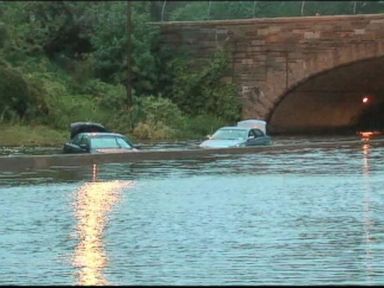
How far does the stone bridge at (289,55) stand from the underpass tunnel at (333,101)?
2.4 inches

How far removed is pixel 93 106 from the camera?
49969 mm

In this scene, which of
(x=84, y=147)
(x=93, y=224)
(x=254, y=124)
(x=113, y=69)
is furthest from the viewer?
(x=113, y=69)

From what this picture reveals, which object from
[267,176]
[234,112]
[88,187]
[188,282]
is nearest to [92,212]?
[88,187]

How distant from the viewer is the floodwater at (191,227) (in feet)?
40.7

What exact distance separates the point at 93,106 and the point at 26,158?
824 inches

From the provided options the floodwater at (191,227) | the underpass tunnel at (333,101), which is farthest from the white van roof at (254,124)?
the floodwater at (191,227)

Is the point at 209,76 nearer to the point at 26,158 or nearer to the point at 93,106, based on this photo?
the point at 93,106

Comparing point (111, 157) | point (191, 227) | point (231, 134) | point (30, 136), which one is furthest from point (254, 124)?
point (191, 227)

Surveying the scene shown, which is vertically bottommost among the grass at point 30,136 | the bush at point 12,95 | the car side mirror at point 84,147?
the grass at point 30,136

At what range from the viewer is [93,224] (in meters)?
16.7

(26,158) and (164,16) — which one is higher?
(164,16)

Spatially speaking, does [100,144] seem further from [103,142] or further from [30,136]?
[30,136]

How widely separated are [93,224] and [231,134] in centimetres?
2310

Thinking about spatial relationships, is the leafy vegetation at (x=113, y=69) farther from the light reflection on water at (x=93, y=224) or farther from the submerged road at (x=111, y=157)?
the light reflection on water at (x=93, y=224)
